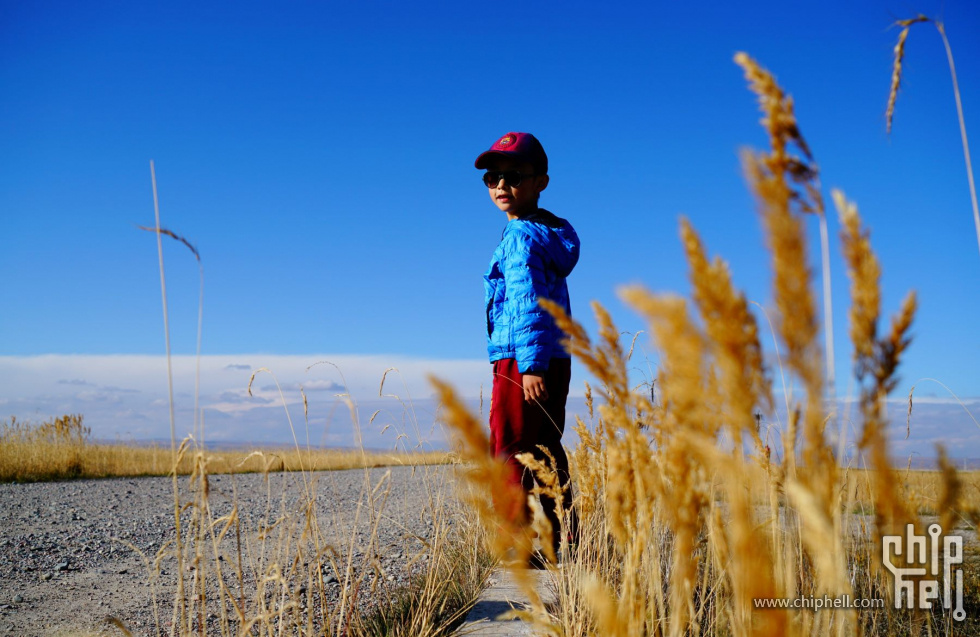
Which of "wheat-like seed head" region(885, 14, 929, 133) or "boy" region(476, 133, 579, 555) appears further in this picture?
"boy" region(476, 133, 579, 555)

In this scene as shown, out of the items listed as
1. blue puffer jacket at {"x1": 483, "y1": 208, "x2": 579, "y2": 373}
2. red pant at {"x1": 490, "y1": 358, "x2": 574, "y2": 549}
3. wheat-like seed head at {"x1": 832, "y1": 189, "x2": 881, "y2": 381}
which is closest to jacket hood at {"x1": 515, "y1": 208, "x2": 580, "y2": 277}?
blue puffer jacket at {"x1": 483, "y1": 208, "x2": 579, "y2": 373}

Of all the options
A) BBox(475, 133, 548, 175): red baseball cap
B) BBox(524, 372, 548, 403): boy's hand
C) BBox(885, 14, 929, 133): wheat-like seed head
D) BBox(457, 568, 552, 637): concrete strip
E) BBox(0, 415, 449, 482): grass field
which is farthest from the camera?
BBox(0, 415, 449, 482): grass field

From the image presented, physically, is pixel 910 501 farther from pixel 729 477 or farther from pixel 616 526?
pixel 729 477

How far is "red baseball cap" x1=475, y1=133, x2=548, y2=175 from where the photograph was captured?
3.59 meters

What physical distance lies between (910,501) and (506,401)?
73.0 inches

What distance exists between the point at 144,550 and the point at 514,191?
3.48 m

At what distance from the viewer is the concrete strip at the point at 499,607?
2229mm

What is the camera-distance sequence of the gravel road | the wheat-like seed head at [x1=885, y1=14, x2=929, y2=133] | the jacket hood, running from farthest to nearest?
the jacket hood, the gravel road, the wheat-like seed head at [x1=885, y1=14, x2=929, y2=133]

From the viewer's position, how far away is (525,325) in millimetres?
3121

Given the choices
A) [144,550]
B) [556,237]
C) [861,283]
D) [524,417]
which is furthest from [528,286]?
[144,550]

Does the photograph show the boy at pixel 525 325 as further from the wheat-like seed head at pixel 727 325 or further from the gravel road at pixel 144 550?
the wheat-like seed head at pixel 727 325

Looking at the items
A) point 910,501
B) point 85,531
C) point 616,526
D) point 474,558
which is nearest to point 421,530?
point 474,558

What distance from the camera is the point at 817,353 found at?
2.08 ft

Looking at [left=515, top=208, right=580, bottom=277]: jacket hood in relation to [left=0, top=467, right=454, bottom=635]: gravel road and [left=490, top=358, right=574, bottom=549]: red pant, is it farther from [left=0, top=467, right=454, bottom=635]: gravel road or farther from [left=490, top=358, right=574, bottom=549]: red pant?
[left=0, top=467, right=454, bottom=635]: gravel road
